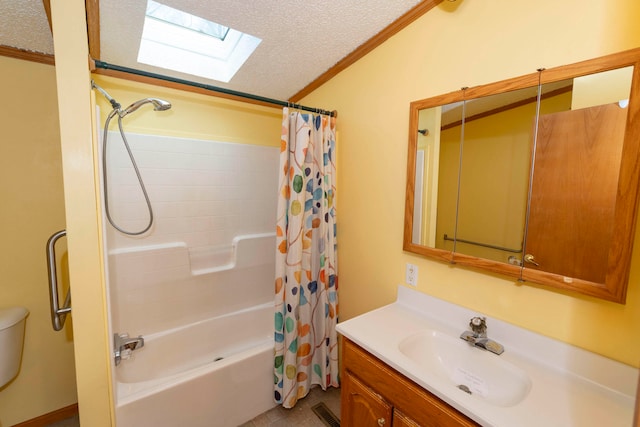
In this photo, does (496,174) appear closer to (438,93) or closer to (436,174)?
(436,174)

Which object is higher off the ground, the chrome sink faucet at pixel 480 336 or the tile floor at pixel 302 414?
the chrome sink faucet at pixel 480 336

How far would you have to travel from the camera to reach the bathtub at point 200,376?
4.64 feet

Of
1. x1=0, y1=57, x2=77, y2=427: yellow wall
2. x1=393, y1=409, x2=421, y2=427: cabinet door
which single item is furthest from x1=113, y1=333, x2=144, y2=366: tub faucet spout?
x1=393, y1=409, x2=421, y2=427: cabinet door

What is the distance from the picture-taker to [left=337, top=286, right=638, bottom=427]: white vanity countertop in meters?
0.79

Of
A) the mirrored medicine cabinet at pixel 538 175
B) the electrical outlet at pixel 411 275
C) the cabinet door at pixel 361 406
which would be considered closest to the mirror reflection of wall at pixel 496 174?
the mirrored medicine cabinet at pixel 538 175

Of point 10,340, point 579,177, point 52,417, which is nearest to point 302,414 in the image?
point 52,417

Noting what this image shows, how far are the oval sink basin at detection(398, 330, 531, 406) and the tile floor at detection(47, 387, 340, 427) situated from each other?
0.94 meters

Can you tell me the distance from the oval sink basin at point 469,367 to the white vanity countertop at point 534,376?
0.12 ft

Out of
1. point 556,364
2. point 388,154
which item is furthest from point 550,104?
point 556,364

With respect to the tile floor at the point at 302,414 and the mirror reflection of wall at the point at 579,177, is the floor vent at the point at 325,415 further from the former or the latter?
the mirror reflection of wall at the point at 579,177

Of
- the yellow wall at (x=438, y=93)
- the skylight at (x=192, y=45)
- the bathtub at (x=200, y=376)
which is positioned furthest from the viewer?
the skylight at (x=192, y=45)

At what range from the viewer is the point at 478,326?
45.1 inches

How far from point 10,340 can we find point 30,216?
683mm

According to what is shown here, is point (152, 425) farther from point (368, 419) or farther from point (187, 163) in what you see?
point (187, 163)
